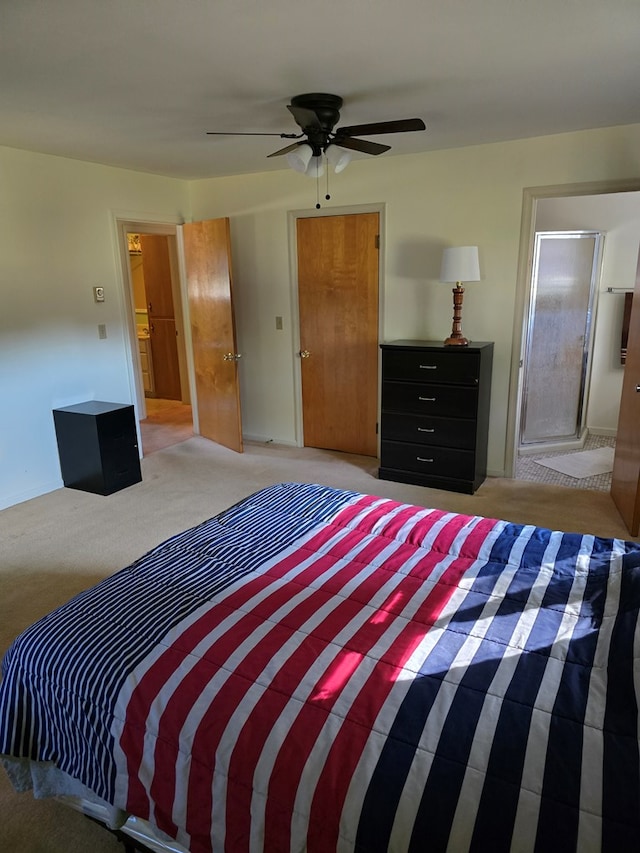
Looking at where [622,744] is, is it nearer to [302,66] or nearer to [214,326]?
[302,66]

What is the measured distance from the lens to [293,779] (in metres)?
1.06

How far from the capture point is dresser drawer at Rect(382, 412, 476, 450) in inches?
152

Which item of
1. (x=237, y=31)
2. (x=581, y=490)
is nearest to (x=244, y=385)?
(x=581, y=490)

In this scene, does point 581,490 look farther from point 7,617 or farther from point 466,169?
point 7,617

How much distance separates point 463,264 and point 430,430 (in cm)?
118

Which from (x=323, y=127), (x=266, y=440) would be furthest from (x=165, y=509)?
(x=323, y=127)

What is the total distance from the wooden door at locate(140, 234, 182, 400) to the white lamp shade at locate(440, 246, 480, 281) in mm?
4003

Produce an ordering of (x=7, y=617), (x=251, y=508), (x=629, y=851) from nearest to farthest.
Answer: (x=629, y=851) → (x=251, y=508) → (x=7, y=617)

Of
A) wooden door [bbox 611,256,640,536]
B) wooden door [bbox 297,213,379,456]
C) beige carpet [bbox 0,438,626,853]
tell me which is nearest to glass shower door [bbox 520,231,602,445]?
beige carpet [bbox 0,438,626,853]

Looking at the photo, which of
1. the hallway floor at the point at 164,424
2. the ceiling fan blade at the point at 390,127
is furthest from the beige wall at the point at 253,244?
the ceiling fan blade at the point at 390,127

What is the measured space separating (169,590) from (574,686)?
1073mm

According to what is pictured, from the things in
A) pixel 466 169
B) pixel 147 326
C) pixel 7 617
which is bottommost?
pixel 7 617

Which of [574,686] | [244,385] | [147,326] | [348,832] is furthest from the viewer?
[147,326]

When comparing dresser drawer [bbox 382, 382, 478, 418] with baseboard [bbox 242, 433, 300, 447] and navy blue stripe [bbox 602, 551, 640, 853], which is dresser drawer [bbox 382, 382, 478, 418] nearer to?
baseboard [bbox 242, 433, 300, 447]
